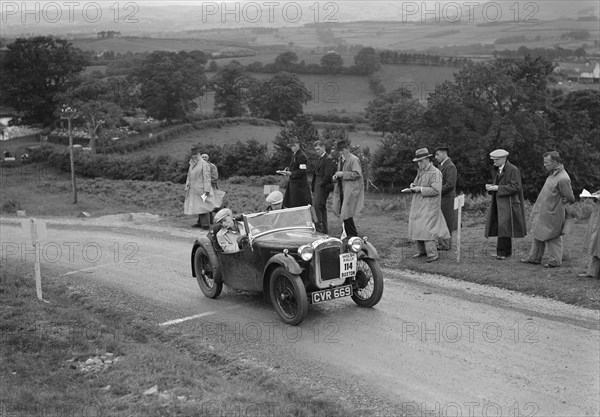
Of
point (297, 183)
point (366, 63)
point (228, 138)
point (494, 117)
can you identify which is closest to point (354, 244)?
point (297, 183)

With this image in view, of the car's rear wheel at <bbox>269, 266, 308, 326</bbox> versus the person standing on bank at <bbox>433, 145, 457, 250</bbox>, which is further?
the person standing on bank at <bbox>433, 145, 457, 250</bbox>

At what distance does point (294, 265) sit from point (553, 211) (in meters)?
5.42

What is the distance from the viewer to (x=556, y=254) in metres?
12.7

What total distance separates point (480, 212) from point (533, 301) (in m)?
11.2

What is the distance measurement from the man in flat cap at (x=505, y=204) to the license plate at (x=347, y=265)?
4.19 m

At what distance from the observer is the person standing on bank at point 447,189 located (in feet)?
46.6

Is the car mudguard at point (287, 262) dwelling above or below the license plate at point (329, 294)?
above

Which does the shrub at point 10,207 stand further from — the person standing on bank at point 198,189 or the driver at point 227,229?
the driver at point 227,229

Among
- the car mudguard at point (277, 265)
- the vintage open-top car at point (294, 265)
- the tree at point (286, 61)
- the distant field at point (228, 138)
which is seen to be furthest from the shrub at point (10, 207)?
the tree at point (286, 61)

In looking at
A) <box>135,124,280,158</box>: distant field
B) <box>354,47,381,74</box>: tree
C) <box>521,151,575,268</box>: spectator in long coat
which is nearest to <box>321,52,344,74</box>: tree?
<box>354,47,381,74</box>: tree

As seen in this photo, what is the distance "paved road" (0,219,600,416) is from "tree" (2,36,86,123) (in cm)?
8065

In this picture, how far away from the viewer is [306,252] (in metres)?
10.0

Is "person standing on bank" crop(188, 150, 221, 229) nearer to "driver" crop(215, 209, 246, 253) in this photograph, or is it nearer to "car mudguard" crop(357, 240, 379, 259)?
"driver" crop(215, 209, 246, 253)

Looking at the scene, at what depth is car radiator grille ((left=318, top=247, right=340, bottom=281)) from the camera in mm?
10164
